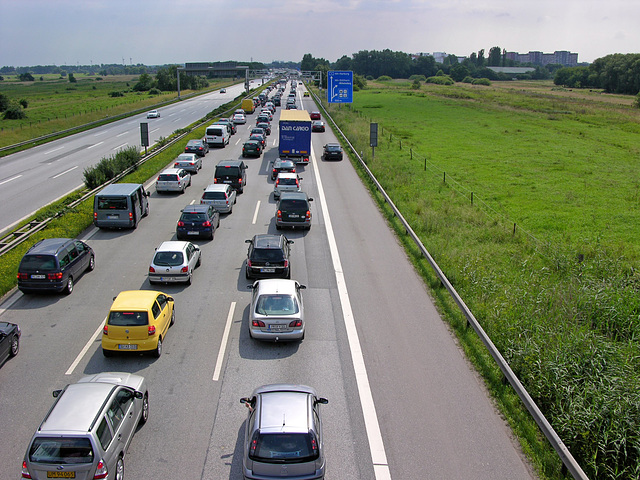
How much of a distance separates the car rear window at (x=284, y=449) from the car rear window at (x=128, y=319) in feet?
19.6

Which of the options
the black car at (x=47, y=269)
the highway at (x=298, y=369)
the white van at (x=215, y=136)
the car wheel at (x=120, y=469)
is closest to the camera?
the car wheel at (x=120, y=469)

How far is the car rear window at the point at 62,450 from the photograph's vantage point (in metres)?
8.91

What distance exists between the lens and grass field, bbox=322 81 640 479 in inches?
435

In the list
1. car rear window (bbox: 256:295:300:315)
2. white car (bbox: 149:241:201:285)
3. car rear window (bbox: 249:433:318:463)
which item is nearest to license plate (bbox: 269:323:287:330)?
car rear window (bbox: 256:295:300:315)

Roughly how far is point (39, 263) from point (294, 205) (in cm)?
1118

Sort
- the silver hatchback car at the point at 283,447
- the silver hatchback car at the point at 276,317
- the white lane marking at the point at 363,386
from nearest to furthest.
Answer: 1. the silver hatchback car at the point at 283,447
2. the white lane marking at the point at 363,386
3. the silver hatchback car at the point at 276,317

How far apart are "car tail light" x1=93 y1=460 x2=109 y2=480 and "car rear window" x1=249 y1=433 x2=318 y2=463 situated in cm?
241

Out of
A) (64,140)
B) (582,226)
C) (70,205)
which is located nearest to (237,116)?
(64,140)

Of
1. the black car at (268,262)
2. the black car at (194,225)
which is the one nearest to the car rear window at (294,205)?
the black car at (194,225)

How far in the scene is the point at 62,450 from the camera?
29.4 feet

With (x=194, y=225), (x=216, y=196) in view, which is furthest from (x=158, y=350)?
(x=216, y=196)

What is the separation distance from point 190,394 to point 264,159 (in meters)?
34.1

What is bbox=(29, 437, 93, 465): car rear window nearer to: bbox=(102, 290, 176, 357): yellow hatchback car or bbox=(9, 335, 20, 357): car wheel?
bbox=(102, 290, 176, 357): yellow hatchback car

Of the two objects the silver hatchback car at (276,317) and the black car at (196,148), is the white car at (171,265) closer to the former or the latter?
the silver hatchback car at (276,317)
